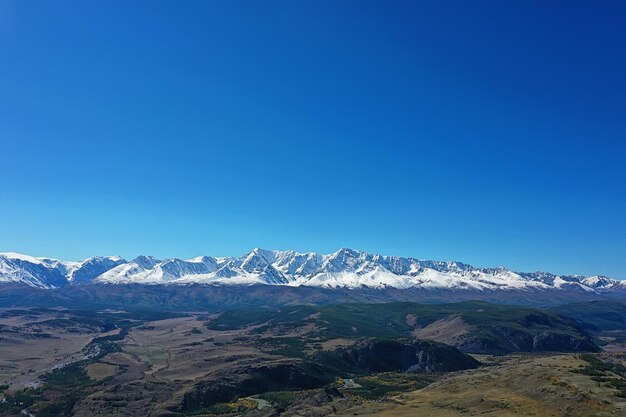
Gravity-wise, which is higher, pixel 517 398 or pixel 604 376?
pixel 604 376

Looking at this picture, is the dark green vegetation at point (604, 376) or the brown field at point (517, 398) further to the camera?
the dark green vegetation at point (604, 376)

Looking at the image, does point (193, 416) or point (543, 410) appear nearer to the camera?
point (543, 410)

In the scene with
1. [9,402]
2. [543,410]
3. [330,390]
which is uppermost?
[543,410]

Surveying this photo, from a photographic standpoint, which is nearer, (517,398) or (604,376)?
(517,398)

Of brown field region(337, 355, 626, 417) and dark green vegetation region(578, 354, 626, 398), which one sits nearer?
brown field region(337, 355, 626, 417)

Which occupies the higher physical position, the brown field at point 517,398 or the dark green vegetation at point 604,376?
the dark green vegetation at point 604,376

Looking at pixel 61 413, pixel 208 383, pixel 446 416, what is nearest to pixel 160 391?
pixel 208 383

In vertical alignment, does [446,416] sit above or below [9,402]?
above

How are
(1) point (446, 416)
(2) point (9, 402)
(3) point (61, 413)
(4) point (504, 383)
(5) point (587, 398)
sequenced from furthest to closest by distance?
(2) point (9, 402)
(3) point (61, 413)
(4) point (504, 383)
(1) point (446, 416)
(5) point (587, 398)

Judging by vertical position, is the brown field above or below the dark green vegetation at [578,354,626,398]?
below

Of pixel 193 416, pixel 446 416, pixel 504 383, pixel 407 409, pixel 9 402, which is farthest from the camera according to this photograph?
pixel 9 402

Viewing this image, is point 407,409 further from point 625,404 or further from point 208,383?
point 208,383
